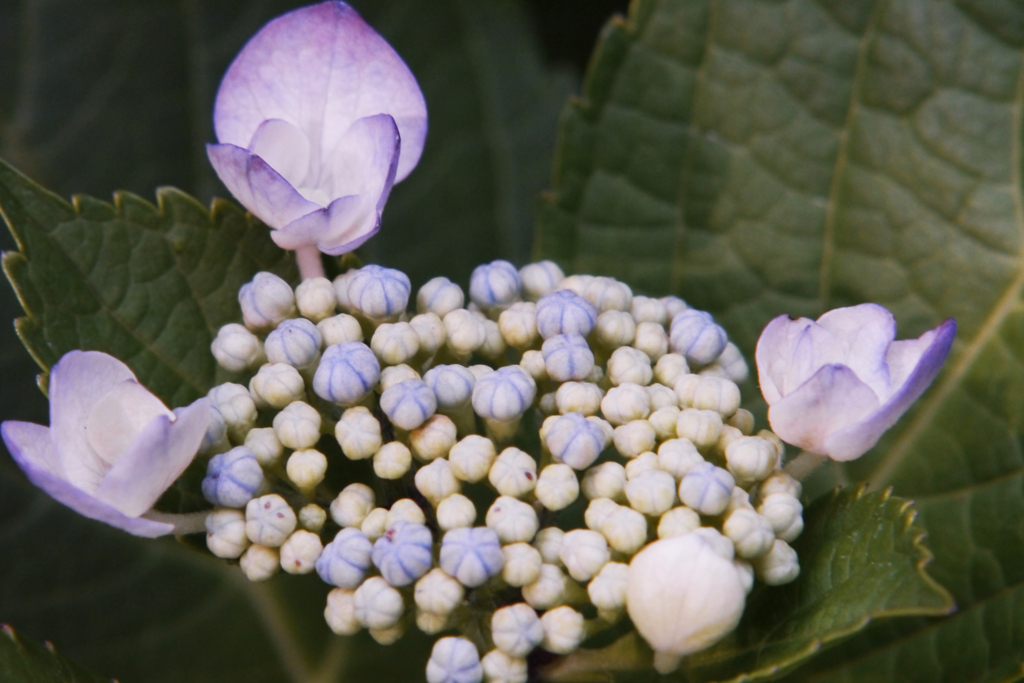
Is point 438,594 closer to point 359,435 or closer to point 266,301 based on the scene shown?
point 359,435

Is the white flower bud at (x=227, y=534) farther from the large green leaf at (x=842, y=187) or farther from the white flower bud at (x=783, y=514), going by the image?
the large green leaf at (x=842, y=187)

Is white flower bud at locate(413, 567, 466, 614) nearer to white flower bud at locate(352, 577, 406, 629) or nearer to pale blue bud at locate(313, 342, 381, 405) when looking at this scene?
white flower bud at locate(352, 577, 406, 629)

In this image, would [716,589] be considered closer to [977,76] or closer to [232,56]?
[977,76]

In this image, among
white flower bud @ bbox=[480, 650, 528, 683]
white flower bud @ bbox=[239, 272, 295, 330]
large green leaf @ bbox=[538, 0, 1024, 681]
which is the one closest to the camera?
white flower bud @ bbox=[480, 650, 528, 683]

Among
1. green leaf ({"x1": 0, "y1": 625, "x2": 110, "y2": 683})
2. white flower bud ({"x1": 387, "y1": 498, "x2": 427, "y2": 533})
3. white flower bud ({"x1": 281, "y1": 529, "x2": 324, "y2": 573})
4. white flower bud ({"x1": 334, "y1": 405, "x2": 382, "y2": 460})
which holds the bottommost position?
green leaf ({"x1": 0, "y1": 625, "x2": 110, "y2": 683})

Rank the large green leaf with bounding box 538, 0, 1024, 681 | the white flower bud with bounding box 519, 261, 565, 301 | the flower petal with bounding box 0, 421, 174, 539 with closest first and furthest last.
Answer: the flower petal with bounding box 0, 421, 174, 539 → the white flower bud with bounding box 519, 261, 565, 301 → the large green leaf with bounding box 538, 0, 1024, 681

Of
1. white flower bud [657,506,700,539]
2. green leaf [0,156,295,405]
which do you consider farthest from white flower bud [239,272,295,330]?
white flower bud [657,506,700,539]

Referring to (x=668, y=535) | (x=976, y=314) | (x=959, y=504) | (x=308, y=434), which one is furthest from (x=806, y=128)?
(x=308, y=434)
